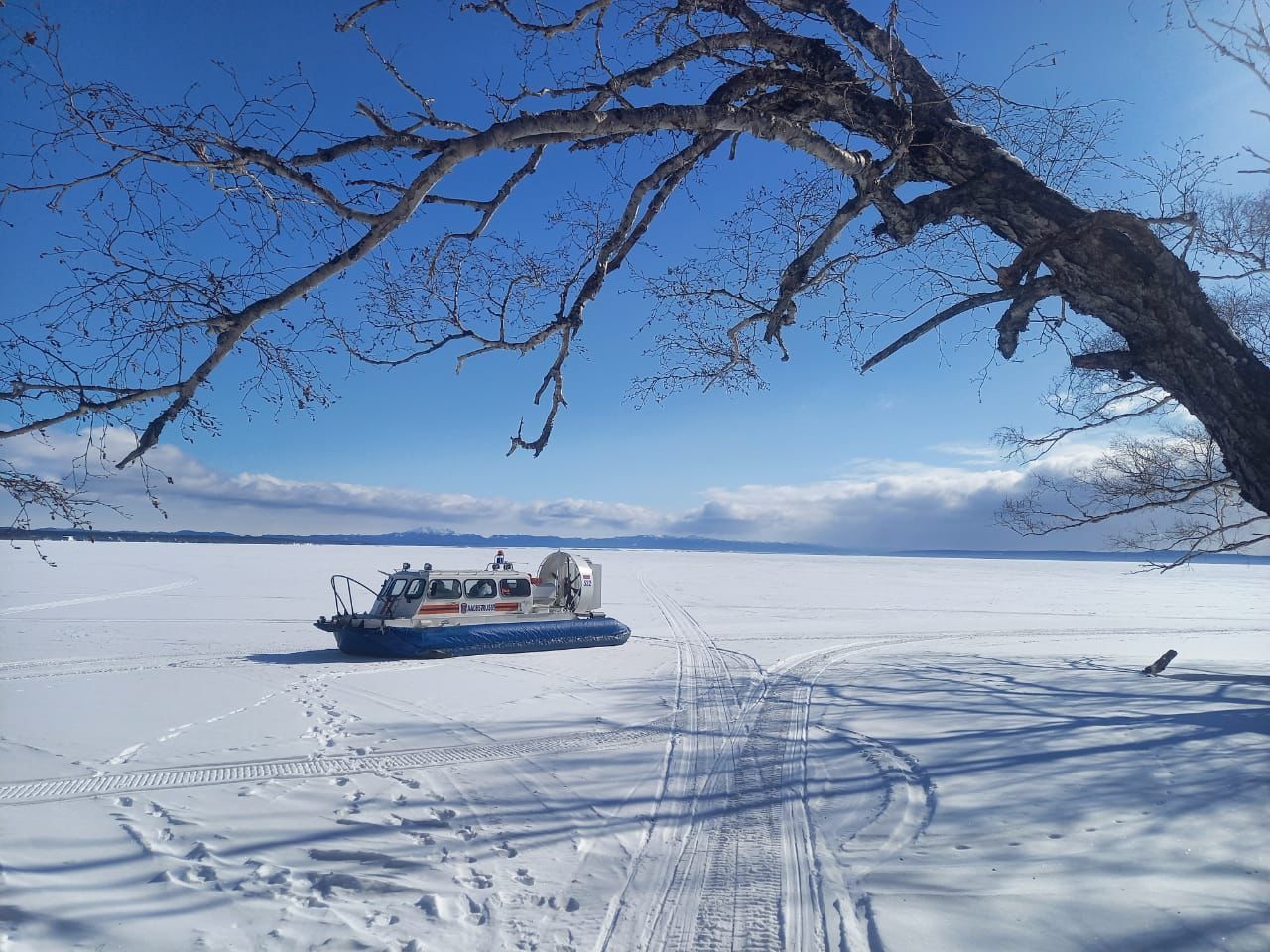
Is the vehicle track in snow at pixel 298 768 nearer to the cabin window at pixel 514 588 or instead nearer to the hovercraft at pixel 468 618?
the hovercraft at pixel 468 618

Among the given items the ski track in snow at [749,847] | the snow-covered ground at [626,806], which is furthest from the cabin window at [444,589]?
the ski track in snow at [749,847]

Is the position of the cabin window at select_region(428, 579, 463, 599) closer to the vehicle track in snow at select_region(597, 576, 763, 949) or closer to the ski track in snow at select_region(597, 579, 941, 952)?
the vehicle track in snow at select_region(597, 576, 763, 949)

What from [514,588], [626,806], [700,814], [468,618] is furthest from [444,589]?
[700,814]

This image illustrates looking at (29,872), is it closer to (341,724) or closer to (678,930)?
(678,930)

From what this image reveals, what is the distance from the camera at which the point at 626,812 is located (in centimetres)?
596

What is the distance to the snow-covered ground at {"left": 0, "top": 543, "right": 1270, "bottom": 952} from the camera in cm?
405

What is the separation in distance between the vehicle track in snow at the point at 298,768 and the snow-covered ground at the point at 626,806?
5cm

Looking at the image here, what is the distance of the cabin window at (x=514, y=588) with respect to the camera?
17.1m

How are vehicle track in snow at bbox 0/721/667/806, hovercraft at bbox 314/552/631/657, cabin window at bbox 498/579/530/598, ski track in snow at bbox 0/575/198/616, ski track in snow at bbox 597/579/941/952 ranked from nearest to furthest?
ski track in snow at bbox 597/579/941/952 → vehicle track in snow at bbox 0/721/667/806 → hovercraft at bbox 314/552/631/657 → cabin window at bbox 498/579/530/598 → ski track in snow at bbox 0/575/198/616

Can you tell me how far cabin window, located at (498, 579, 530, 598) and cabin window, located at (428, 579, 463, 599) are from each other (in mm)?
1038

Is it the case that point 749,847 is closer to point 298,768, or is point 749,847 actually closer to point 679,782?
point 679,782

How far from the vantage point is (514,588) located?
1728 centimetres

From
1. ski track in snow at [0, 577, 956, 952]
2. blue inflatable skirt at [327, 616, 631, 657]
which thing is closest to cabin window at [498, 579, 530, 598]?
blue inflatable skirt at [327, 616, 631, 657]

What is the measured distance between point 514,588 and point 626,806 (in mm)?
11469
